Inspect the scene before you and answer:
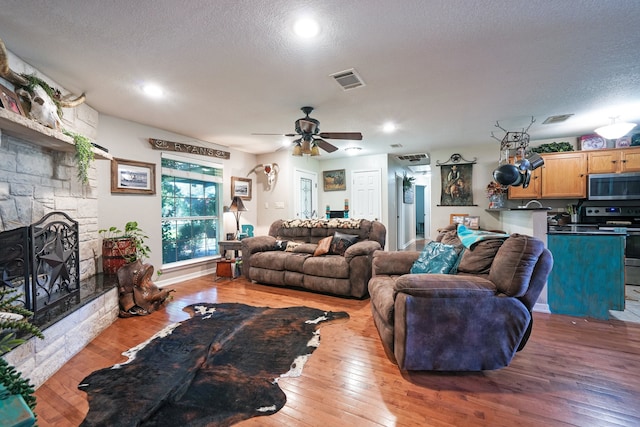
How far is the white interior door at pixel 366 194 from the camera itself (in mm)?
6270

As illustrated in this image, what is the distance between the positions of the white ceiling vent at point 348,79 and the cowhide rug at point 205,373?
7.91 ft

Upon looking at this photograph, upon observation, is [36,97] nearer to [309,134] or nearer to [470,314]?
[309,134]

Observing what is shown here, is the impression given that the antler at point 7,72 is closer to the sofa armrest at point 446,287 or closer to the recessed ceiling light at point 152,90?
the recessed ceiling light at point 152,90

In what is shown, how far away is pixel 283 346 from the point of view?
2.29 meters

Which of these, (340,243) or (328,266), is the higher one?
(340,243)

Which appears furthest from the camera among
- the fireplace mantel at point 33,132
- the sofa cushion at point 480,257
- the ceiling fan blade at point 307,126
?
the ceiling fan blade at point 307,126

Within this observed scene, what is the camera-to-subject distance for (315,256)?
3.90 m

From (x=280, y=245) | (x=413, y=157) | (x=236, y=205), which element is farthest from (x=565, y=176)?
(x=236, y=205)

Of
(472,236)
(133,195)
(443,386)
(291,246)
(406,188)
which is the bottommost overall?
(443,386)

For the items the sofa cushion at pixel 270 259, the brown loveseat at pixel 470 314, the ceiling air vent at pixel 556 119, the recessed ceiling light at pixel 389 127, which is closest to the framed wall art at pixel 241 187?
the sofa cushion at pixel 270 259

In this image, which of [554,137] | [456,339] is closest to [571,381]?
[456,339]

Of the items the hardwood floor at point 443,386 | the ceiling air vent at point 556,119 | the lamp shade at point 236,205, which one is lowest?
the hardwood floor at point 443,386

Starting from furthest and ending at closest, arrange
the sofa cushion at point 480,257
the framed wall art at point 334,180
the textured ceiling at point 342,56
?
the framed wall art at point 334,180 → the sofa cushion at point 480,257 → the textured ceiling at point 342,56

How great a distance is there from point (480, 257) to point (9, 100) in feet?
12.6
